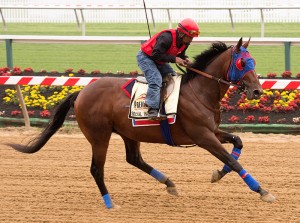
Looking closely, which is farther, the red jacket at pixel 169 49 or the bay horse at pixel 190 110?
the red jacket at pixel 169 49

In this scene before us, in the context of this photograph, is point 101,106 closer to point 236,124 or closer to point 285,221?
point 285,221

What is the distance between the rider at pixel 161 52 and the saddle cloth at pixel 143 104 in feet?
0.27

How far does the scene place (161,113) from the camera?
8.47 m

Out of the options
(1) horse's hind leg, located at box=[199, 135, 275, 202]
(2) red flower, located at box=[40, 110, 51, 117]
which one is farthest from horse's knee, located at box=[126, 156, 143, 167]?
(2) red flower, located at box=[40, 110, 51, 117]

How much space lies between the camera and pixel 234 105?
13.3 m

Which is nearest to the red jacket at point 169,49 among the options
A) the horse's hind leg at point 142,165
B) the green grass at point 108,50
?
the horse's hind leg at point 142,165

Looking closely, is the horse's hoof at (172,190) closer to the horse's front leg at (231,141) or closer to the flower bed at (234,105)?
the horse's front leg at (231,141)

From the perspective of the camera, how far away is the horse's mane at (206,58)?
859 centimetres

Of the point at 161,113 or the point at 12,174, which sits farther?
the point at 12,174

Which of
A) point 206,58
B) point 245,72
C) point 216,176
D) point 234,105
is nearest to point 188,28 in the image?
point 206,58

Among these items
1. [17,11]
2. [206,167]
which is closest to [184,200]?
[206,167]

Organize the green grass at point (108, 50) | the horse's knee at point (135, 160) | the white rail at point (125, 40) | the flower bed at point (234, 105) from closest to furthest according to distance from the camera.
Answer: the horse's knee at point (135, 160), the flower bed at point (234, 105), the white rail at point (125, 40), the green grass at point (108, 50)

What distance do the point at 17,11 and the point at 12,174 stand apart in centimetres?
1793

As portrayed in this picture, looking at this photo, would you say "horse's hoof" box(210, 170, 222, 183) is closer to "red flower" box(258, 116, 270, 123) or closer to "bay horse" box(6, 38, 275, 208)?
"bay horse" box(6, 38, 275, 208)
